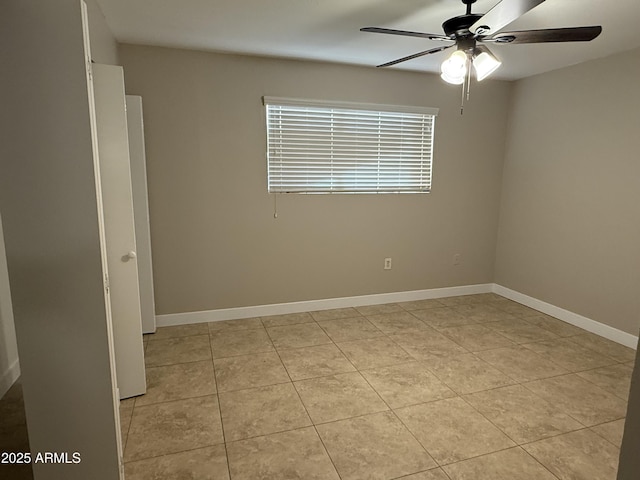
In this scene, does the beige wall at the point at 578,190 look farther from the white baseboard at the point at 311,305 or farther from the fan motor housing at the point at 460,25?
the fan motor housing at the point at 460,25

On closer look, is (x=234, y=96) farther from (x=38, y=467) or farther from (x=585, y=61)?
(x=585, y=61)

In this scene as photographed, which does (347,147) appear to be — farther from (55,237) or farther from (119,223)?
(55,237)

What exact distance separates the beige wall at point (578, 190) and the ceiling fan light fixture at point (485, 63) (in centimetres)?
182

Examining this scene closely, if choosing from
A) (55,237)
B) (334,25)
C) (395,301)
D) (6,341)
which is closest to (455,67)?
(334,25)

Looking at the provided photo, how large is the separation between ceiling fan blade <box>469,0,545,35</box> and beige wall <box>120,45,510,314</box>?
74.1 inches

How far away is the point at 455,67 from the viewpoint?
212 centimetres

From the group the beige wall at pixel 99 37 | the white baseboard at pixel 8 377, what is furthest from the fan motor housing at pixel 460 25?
the white baseboard at pixel 8 377

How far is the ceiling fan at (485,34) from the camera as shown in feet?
5.51

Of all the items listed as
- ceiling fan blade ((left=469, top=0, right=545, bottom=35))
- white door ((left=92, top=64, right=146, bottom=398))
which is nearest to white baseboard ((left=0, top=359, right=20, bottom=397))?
white door ((left=92, top=64, right=146, bottom=398))

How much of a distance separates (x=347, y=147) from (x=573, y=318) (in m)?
2.75

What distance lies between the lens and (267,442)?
199cm

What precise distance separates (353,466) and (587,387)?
71.1 inches

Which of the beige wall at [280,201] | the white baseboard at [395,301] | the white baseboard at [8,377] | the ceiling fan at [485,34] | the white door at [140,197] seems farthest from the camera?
the white baseboard at [395,301]

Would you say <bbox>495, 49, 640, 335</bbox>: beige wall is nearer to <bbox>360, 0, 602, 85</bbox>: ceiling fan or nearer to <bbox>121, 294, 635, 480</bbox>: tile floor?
<bbox>121, 294, 635, 480</bbox>: tile floor
